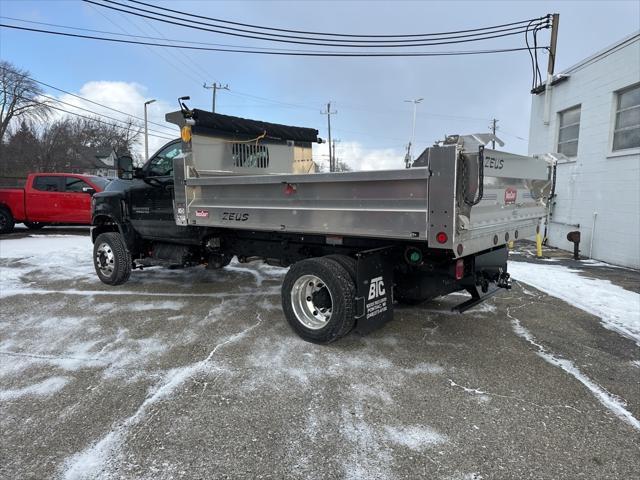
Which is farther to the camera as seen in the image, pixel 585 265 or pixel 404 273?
pixel 585 265

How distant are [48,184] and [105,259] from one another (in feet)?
27.9

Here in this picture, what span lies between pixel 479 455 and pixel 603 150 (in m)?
9.45

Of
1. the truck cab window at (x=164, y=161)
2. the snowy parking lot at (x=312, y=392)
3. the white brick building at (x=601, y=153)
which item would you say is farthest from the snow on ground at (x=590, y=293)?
the truck cab window at (x=164, y=161)

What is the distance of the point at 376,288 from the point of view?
411 centimetres

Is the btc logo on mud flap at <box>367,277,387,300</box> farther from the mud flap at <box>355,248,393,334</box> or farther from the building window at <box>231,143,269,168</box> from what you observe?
the building window at <box>231,143,269,168</box>

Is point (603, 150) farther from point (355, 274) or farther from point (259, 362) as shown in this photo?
point (259, 362)

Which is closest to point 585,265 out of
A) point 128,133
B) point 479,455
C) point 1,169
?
A: point 479,455

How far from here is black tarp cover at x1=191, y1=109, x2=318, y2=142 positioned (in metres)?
5.20

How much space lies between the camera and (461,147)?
10.4 ft

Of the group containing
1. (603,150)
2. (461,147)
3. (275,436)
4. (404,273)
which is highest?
(603,150)

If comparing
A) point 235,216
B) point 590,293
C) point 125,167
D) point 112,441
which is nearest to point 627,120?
point 590,293

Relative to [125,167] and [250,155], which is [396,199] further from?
[125,167]

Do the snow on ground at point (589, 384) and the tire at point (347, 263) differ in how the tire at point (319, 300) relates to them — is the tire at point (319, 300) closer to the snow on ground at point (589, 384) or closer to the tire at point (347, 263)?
the tire at point (347, 263)

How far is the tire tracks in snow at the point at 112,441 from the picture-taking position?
2.40 m
